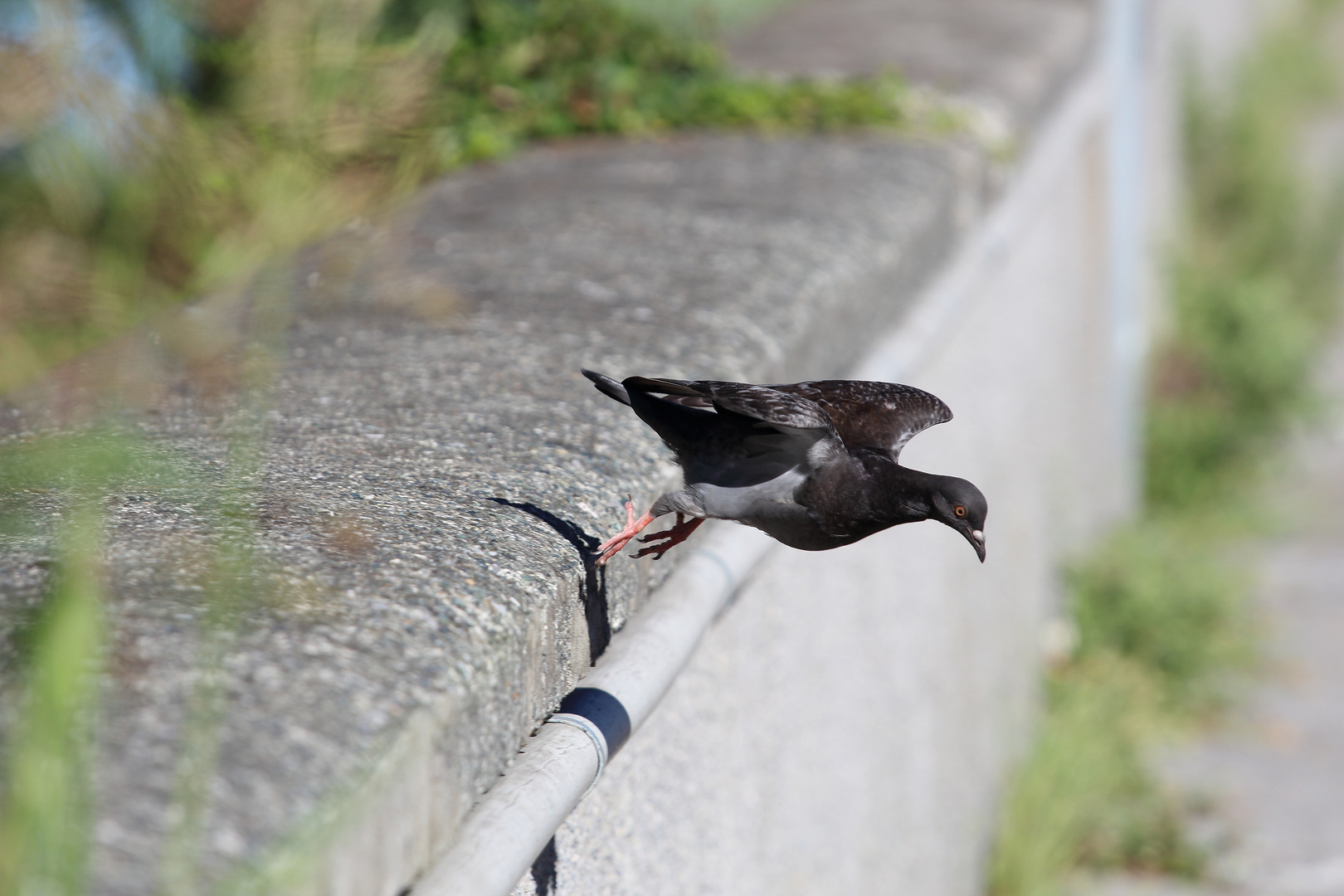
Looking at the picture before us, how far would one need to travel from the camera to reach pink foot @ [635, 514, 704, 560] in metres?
1.75

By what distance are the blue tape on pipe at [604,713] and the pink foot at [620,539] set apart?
0.16 metres

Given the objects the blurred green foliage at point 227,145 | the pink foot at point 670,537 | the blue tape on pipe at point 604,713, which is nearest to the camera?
the blue tape on pipe at point 604,713

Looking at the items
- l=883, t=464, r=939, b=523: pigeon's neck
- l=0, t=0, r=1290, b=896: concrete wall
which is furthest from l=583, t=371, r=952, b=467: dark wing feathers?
l=0, t=0, r=1290, b=896: concrete wall

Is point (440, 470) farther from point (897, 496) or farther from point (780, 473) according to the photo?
point (897, 496)

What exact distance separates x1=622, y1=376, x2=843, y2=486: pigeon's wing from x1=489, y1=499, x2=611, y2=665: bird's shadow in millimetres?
157

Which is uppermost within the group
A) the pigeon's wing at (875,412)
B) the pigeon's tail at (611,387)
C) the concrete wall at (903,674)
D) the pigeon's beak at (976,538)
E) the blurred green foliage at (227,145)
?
the pigeon's tail at (611,387)

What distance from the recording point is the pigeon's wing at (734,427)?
1496 millimetres

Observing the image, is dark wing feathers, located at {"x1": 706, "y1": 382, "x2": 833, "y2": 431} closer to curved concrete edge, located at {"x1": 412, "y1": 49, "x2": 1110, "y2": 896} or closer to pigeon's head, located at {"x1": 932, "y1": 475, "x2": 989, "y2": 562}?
pigeon's head, located at {"x1": 932, "y1": 475, "x2": 989, "y2": 562}

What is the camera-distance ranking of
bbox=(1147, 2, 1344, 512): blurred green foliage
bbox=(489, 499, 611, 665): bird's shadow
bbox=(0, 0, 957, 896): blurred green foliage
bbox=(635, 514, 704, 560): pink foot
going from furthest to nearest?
bbox=(1147, 2, 1344, 512): blurred green foliage, bbox=(635, 514, 704, 560): pink foot, bbox=(489, 499, 611, 665): bird's shadow, bbox=(0, 0, 957, 896): blurred green foliage

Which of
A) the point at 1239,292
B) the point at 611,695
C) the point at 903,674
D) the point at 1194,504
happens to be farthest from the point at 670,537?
the point at 1239,292

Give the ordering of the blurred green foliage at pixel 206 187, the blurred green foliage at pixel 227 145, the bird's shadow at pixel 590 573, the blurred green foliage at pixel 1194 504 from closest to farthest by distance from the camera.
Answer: the blurred green foliage at pixel 206 187, the bird's shadow at pixel 590 573, the blurred green foliage at pixel 227 145, the blurred green foliage at pixel 1194 504

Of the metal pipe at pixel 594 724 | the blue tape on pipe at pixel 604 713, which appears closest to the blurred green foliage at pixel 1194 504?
the metal pipe at pixel 594 724

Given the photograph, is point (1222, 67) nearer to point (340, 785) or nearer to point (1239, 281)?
point (1239, 281)

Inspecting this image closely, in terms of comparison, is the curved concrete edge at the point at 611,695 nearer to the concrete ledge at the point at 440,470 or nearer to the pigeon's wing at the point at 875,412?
the concrete ledge at the point at 440,470
